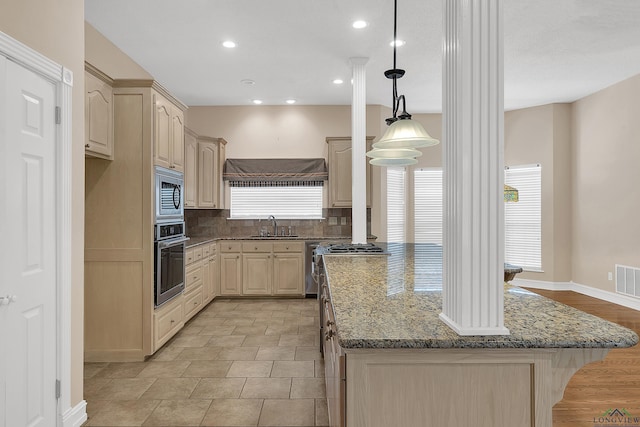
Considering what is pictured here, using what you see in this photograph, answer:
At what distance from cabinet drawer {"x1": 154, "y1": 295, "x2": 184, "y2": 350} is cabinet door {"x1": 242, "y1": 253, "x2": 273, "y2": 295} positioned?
159 cm

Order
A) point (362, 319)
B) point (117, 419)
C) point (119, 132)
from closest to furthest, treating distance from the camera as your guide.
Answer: point (362, 319), point (117, 419), point (119, 132)

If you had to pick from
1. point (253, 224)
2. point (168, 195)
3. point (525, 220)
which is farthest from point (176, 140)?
point (525, 220)

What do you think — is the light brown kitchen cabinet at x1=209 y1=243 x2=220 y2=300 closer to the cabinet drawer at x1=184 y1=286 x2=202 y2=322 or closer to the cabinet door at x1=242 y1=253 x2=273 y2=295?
the cabinet door at x1=242 y1=253 x2=273 y2=295

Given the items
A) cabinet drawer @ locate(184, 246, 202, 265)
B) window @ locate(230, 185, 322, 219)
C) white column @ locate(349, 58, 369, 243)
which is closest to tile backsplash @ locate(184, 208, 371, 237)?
window @ locate(230, 185, 322, 219)

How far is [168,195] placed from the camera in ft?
12.4

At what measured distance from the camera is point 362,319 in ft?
4.52

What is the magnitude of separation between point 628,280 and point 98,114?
6560 millimetres

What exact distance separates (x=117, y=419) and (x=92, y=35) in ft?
11.3

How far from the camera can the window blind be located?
696cm

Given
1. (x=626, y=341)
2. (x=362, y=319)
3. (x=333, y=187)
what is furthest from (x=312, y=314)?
(x=626, y=341)

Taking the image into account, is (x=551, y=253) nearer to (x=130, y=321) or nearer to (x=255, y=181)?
(x=255, y=181)

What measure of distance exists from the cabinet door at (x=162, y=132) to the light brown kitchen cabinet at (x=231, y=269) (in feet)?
7.03

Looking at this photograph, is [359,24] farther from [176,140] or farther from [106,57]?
[106,57]

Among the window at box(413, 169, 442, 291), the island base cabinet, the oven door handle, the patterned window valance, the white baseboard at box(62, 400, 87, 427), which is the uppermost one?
the patterned window valance
